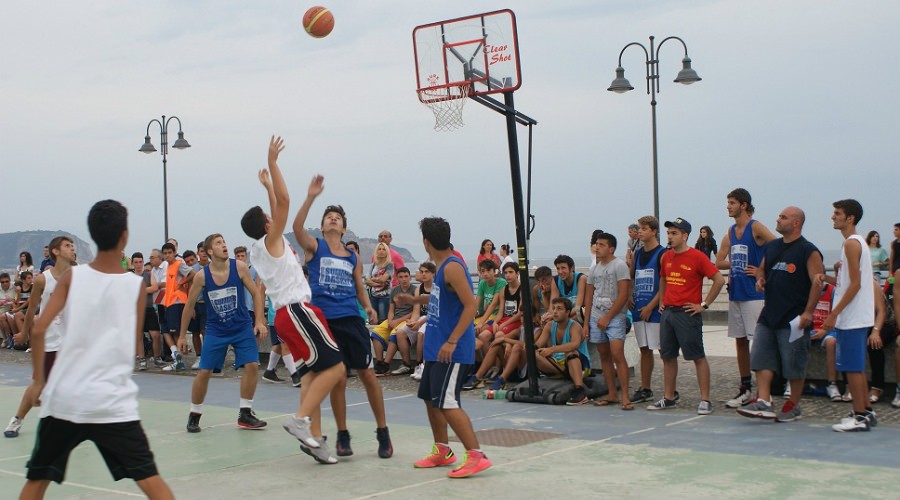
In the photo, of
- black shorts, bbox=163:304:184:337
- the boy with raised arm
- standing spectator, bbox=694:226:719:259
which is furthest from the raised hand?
standing spectator, bbox=694:226:719:259

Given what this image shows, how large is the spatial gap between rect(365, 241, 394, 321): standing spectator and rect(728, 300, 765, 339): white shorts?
5.32 metres

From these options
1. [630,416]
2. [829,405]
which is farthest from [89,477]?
[829,405]

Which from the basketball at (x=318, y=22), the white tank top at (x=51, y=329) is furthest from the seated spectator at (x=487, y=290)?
the white tank top at (x=51, y=329)

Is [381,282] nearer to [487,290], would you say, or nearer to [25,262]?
[487,290]

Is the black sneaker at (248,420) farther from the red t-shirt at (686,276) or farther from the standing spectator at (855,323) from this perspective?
the standing spectator at (855,323)

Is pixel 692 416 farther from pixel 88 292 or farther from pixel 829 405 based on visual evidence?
pixel 88 292

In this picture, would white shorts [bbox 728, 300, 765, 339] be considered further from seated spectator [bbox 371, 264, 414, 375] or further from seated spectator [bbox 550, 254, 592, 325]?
seated spectator [bbox 371, 264, 414, 375]

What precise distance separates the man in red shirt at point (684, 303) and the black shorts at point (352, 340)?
3.27 m

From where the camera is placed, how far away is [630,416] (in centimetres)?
962

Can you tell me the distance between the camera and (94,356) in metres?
4.77

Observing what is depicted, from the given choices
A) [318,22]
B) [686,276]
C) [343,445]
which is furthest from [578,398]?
[318,22]

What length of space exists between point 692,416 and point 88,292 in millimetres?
6213

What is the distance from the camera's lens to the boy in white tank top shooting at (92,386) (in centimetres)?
473

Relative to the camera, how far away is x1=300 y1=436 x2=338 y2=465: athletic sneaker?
7360 mm
